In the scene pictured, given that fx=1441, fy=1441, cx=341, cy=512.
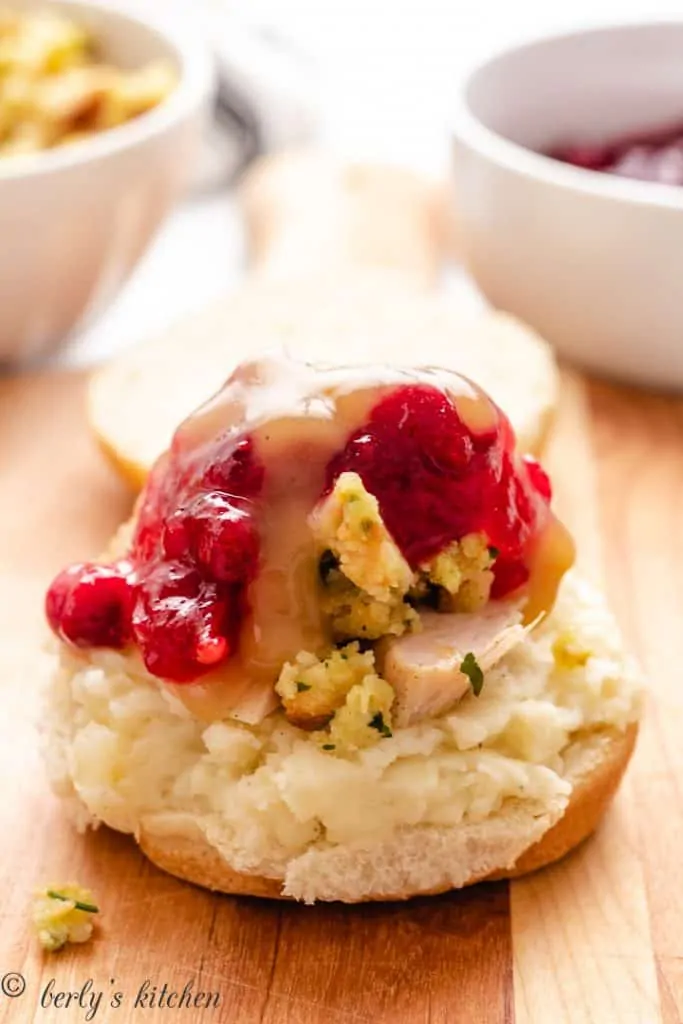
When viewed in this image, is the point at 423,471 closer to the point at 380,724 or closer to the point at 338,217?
the point at 380,724

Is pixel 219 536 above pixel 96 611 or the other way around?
above

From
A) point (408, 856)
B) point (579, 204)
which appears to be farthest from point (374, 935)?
point (579, 204)

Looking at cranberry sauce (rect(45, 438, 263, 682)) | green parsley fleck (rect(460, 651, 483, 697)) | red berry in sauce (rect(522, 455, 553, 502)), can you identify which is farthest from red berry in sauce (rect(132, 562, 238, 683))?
red berry in sauce (rect(522, 455, 553, 502))

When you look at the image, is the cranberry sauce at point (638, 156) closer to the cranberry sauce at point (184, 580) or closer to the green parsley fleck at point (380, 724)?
the cranberry sauce at point (184, 580)

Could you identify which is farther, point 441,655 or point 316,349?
point 316,349

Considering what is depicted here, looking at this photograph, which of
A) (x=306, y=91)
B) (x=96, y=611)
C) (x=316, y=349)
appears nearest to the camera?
(x=96, y=611)

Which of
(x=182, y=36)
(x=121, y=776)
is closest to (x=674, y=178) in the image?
(x=182, y=36)

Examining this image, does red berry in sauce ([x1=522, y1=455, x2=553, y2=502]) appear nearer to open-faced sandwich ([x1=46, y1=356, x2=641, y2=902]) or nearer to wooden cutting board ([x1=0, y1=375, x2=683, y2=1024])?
open-faced sandwich ([x1=46, y1=356, x2=641, y2=902])
